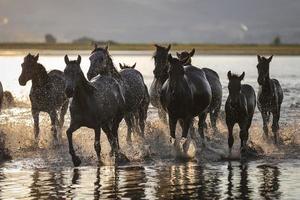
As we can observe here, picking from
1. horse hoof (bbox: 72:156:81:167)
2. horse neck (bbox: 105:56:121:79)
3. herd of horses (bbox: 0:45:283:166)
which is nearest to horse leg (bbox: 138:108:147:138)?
herd of horses (bbox: 0:45:283:166)

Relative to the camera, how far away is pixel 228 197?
42.4ft

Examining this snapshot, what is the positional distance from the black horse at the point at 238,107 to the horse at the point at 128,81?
252 centimetres

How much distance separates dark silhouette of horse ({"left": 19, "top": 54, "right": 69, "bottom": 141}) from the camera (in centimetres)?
2027

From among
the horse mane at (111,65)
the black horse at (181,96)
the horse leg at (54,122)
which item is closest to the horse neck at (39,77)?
the horse leg at (54,122)

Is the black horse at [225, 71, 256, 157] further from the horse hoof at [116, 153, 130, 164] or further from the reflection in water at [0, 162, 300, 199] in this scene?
the horse hoof at [116, 153, 130, 164]

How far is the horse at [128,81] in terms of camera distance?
16656 mm

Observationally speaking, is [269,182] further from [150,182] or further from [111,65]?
[111,65]

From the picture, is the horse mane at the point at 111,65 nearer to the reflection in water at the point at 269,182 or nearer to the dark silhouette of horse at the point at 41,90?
the dark silhouette of horse at the point at 41,90

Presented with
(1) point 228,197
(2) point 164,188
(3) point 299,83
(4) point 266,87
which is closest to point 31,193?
(2) point 164,188

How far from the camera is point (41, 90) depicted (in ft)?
67.4

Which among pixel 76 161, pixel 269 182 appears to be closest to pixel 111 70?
pixel 76 161

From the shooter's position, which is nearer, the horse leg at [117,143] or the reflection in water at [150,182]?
the reflection in water at [150,182]

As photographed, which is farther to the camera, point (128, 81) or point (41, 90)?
point (41, 90)

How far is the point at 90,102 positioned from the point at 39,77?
505 cm
